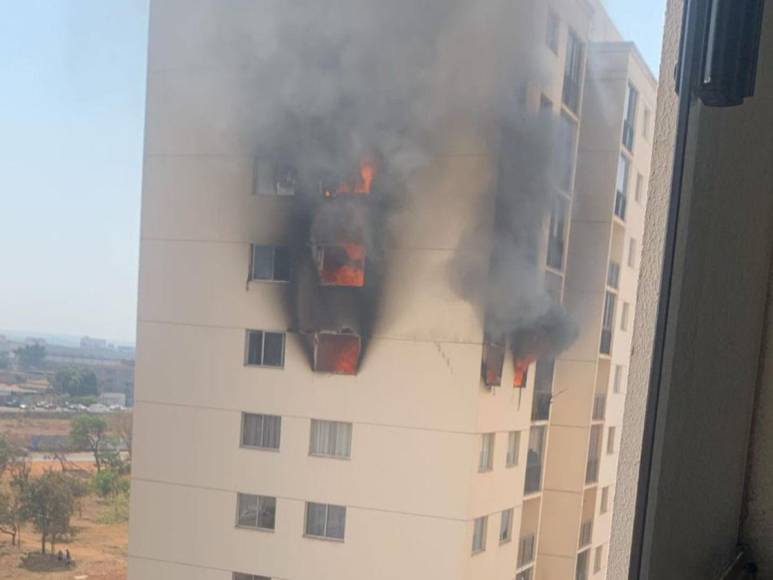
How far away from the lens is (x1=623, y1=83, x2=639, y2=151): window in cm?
122

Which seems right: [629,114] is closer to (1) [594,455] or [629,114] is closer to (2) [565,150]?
(2) [565,150]

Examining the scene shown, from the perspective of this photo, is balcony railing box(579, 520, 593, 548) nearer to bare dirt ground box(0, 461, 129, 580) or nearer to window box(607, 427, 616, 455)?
window box(607, 427, 616, 455)

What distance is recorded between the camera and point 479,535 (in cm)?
122

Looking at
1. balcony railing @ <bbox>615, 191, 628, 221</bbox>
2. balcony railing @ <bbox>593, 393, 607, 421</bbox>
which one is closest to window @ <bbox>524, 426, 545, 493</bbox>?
balcony railing @ <bbox>593, 393, 607, 421</bbox>

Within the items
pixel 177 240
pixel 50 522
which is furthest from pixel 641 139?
pixel 50 522

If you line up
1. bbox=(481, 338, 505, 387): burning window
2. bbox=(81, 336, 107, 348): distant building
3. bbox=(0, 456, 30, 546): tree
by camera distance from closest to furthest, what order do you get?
bbox=(0, 456, 30, 546): tree → bbox=(81, 336, 107, 348): distant building → bbox=(481, 338, 505, 387): burning window

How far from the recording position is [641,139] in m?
1.25

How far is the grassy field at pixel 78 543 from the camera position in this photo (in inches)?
34.8

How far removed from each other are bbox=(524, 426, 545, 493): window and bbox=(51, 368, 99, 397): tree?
809 mm

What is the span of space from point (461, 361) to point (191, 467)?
562 mm

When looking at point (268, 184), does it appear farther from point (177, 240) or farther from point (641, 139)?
point (641, 139)

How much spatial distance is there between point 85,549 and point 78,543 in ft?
0.11

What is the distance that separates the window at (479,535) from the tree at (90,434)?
0.69 meters

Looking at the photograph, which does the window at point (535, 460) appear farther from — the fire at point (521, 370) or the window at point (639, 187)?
the window at point (639, 187)
